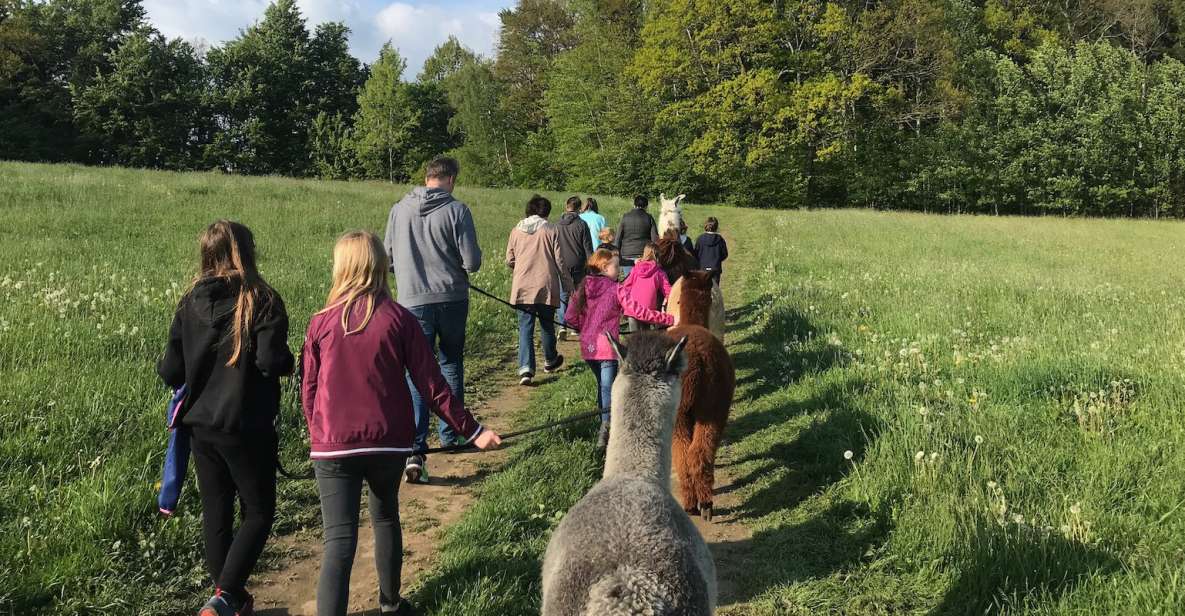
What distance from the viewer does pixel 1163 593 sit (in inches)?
135

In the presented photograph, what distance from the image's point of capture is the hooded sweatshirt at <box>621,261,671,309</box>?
7.14m

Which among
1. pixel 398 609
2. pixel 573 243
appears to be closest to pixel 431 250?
pixel 398 609

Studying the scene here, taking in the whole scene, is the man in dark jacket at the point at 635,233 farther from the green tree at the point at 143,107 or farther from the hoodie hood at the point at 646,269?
the green tree at the point at 143,107

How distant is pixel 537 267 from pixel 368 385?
5320 millimetres

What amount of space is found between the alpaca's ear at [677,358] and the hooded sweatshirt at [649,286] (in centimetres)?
342

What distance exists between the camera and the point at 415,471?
5.57 metres

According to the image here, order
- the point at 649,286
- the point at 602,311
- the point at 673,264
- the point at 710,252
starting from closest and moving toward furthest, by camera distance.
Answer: the point at 602,311 < the point at 649,286 < the point at 673,264 < the point at 710,252

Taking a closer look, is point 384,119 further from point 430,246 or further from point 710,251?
point 430,246

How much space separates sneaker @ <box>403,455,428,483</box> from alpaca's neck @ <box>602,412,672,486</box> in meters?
2.71

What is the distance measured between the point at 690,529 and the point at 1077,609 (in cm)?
227

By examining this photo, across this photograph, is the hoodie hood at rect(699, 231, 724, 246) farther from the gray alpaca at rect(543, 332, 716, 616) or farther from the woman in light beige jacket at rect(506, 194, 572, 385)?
the gray alpaca at rect(543, 332, 716, 616)

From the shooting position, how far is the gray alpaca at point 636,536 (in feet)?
7.73

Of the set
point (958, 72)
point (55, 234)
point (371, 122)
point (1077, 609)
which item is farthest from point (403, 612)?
point (371, 122)

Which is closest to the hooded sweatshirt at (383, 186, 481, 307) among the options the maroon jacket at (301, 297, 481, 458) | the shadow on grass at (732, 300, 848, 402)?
the maroon jacket at (301, 297, 481, 458)
